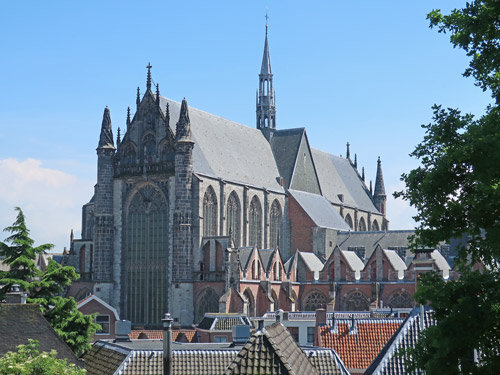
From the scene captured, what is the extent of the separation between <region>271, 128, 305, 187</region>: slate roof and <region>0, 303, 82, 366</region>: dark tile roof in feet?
183

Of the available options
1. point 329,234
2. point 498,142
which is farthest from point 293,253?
point 498,142

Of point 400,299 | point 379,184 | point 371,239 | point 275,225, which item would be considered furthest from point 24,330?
point 379,184

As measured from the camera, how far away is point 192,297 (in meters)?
65.9

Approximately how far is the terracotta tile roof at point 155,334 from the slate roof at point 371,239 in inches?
1000

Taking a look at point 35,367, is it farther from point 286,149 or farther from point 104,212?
point 286,149

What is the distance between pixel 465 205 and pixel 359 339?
21.2 m

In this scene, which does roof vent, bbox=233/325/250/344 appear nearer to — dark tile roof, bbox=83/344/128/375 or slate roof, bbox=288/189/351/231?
dark tile roof, bbox=83/344/128/375

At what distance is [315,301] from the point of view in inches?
2968

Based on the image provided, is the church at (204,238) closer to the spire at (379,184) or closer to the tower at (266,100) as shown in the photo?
the tower at (266,100)

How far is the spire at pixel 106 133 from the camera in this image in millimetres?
71500

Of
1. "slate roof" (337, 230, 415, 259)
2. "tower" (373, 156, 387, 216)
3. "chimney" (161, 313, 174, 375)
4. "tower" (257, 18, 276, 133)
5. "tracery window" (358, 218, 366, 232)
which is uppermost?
"tower" (257, 18, 276, 133)

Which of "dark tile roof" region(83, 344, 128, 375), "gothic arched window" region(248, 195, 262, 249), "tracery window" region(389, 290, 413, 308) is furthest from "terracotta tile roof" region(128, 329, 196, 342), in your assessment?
"dark tile roof" region(83, 344, 128, 375)

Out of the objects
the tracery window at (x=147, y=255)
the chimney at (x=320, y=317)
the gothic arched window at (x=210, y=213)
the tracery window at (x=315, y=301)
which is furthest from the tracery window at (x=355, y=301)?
the chimney at (x=320, y=317)

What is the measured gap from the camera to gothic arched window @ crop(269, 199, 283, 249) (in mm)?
80125
